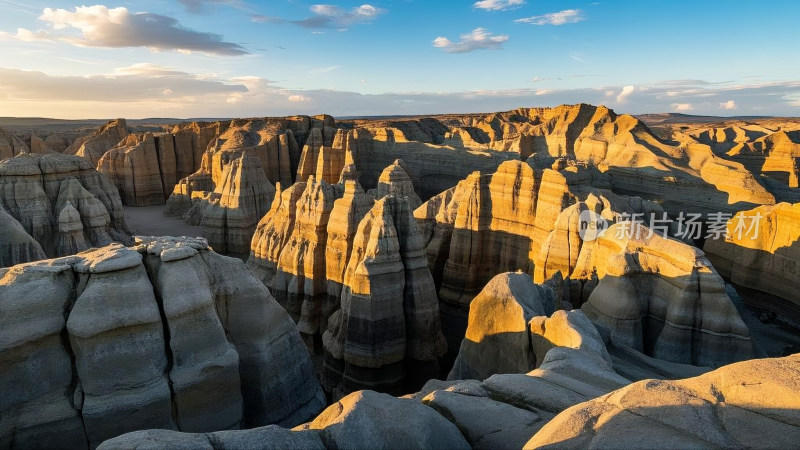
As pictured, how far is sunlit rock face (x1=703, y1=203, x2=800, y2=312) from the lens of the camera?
44.8ft

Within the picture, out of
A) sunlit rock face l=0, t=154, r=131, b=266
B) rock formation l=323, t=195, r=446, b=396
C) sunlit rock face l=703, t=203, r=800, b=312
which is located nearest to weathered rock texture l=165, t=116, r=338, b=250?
sunlit rock face l=0, t=154, r=131, b=266

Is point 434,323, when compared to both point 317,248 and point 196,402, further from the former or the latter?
point 196,402

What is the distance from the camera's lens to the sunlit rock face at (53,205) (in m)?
18.6

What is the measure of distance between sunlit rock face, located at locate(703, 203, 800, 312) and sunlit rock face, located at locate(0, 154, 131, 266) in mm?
24670

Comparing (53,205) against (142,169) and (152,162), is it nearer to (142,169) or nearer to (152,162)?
(142,169)

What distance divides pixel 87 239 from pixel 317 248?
39.2ft

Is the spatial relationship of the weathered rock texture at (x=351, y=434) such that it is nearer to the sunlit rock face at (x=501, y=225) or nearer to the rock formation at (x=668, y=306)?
the rock formation at (x=668, y=306)

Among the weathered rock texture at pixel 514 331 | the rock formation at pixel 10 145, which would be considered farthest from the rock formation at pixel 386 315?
the rock formation at pixel 10 145

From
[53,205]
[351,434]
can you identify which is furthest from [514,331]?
[53,205]

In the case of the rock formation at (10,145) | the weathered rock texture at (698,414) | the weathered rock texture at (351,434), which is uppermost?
the rock formation at (10,145)

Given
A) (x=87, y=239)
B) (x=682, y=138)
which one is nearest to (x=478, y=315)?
(x=87, y=239)

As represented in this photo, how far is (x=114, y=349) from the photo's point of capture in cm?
613

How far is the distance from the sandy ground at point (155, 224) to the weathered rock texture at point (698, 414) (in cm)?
2551

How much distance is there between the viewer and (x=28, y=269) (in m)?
6.29
